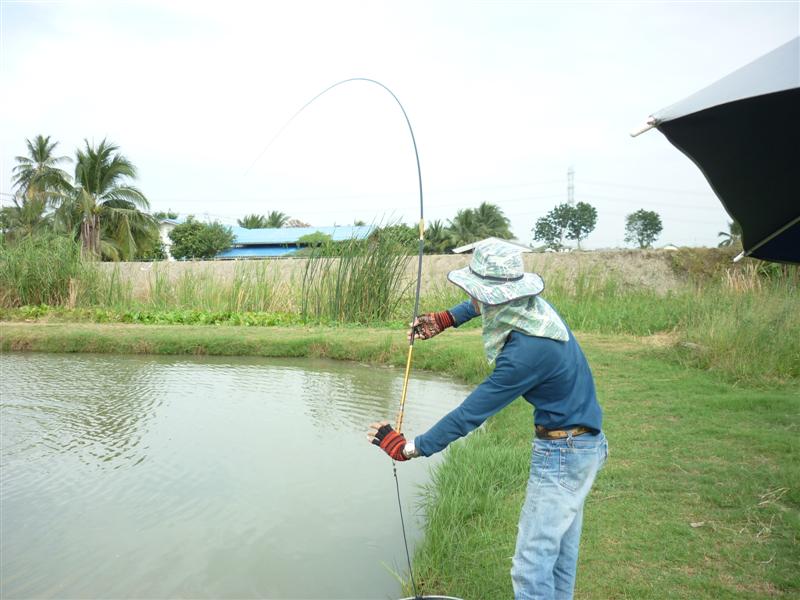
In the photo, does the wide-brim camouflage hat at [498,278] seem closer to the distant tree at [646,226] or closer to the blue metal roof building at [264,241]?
the blue metal roof building at [264,241]

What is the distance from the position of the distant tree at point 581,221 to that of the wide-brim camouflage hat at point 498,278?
214 ft

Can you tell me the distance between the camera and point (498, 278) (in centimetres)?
220

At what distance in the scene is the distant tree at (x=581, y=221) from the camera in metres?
65.5

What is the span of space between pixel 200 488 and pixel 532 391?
2856mm

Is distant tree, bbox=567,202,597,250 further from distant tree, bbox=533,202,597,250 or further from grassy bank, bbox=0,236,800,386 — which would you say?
grassy bank, bbox=0,236,800,386

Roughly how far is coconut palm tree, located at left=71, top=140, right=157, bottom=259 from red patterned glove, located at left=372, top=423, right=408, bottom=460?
28253 mm

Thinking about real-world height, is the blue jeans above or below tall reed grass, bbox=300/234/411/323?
below

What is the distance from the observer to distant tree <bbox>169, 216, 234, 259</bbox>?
4078 centimetres

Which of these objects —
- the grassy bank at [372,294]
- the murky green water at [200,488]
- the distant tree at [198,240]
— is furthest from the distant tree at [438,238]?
the murky green water at [200,488]

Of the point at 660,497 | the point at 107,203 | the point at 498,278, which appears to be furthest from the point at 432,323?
the point at 107,203

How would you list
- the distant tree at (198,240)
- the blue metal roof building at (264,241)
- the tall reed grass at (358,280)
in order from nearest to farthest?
the tall reed grass at (358,280) < the distant tree at (198,240) < the blue metal roof building at (264,241)

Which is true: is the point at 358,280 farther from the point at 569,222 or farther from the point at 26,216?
the point at 569,222

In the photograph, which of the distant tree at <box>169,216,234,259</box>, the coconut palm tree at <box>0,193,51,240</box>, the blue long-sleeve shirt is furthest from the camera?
the distant tree at <box>169,216,234,259</box>

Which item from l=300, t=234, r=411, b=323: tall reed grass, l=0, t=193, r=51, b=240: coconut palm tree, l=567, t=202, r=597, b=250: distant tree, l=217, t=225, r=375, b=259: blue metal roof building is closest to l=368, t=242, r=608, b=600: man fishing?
l=300, t=234, r=411, b=323: tall reed grass
